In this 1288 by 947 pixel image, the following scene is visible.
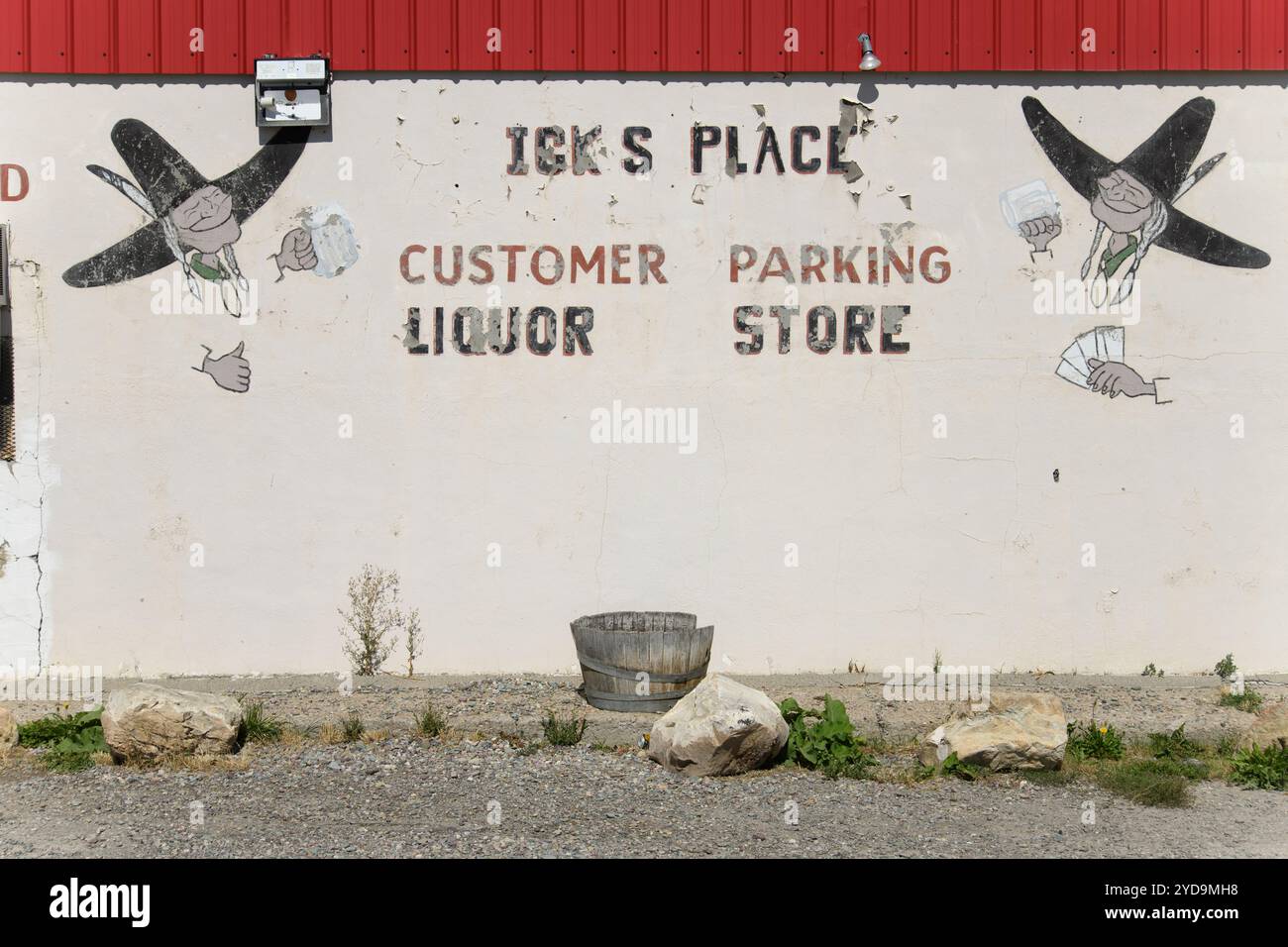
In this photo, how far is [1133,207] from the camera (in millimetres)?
10070

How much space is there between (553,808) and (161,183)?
5792 mm

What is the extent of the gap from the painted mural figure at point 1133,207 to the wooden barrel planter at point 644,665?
3.67m

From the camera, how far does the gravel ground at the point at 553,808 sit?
6.45 metres

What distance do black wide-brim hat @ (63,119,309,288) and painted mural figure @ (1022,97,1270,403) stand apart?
5636mm

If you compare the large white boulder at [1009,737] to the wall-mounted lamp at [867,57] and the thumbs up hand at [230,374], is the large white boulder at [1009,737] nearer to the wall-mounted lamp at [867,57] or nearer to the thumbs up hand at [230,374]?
the wall-mounted lamp at [867,57]

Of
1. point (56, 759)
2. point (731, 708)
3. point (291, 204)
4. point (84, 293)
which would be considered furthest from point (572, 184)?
point (56, 759)

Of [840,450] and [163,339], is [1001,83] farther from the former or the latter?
[163,339]

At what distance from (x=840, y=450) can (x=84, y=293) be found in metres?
5.75

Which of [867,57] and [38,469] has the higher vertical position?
→ [867,57]

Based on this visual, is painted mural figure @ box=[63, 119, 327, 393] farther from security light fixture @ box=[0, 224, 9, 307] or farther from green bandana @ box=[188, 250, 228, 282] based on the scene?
security light fixture @ box=[0, 224, 9, 307]

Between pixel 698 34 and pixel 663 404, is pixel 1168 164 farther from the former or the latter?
pixel 663 404

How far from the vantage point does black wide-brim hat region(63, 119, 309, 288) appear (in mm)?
9914

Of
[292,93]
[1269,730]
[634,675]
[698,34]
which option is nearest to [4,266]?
[292,93]

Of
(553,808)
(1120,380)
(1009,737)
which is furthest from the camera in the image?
(1120,380)
